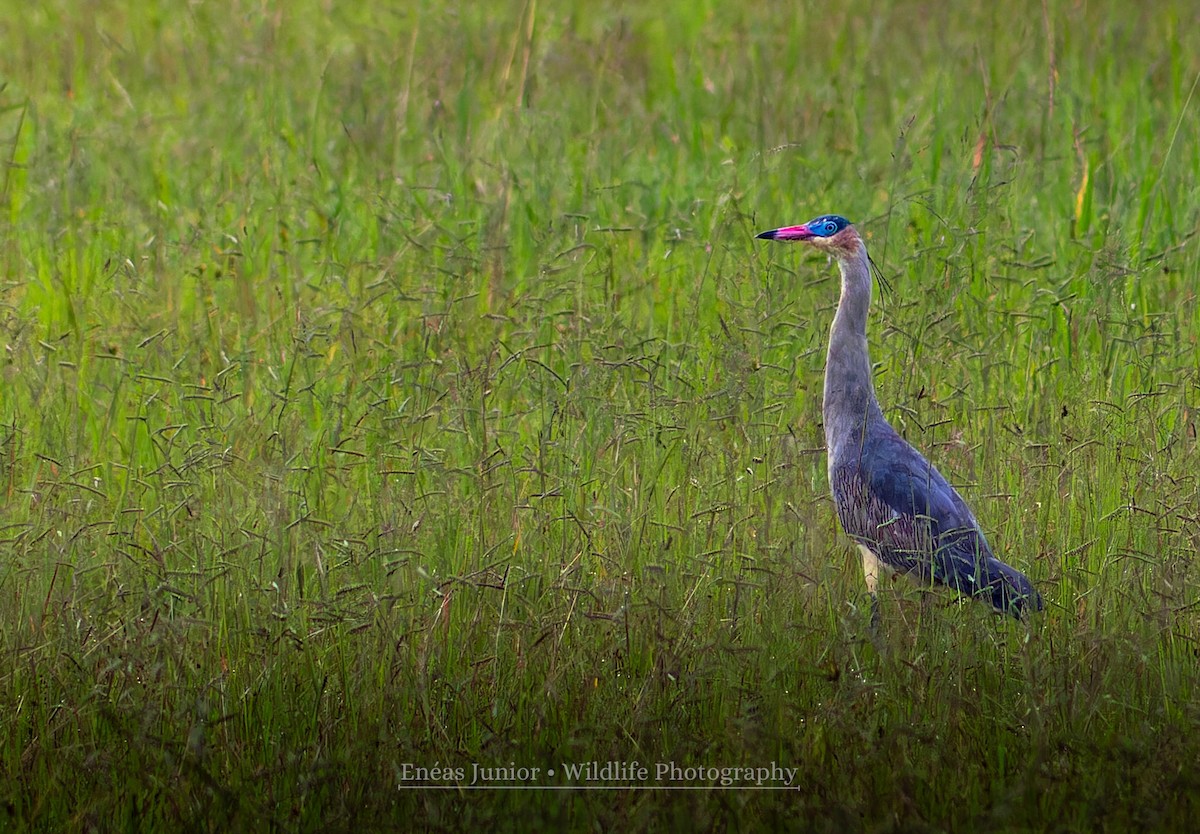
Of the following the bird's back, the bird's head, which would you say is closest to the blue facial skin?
the bird's head

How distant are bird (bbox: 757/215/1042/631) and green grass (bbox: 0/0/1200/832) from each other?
0.32 ft

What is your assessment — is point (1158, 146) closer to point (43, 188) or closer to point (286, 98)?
point (286, 98)

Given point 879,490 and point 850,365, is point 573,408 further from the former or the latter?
point 879,490

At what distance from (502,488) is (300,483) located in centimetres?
58

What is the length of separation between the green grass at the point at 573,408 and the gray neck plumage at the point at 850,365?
155 millimetres

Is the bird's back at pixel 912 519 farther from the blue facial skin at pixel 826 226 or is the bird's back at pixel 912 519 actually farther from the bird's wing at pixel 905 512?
the blue facial skin at pixel 826 226

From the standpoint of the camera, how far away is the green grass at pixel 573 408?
3402 mm

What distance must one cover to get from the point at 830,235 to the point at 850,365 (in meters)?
0.38

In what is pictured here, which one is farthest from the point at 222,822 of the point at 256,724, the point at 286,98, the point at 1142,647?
the point at 286,98

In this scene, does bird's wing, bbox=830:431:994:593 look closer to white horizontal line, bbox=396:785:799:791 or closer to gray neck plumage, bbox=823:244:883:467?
gray neck plumage, bbox=823:244:883:467

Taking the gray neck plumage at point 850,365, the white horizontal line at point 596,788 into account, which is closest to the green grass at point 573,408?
the white horizontal line at point 596,788

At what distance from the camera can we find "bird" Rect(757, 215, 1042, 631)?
4004 millimetres

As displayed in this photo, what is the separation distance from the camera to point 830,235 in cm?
477

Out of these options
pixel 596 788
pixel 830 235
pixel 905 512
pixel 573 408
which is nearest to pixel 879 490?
pixel 905 512
